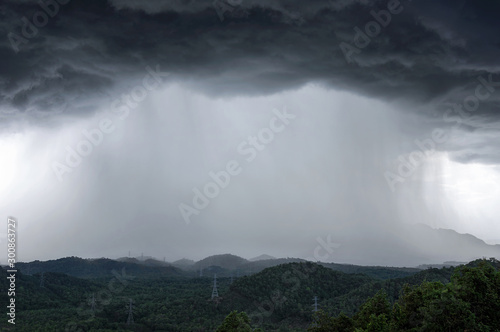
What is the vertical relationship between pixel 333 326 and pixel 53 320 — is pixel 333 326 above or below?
above

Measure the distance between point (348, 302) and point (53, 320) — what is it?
10344 cm

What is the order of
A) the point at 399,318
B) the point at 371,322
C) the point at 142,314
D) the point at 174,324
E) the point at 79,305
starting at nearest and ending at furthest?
the point at 371,322 → the point at 399,318 → the point at 174,324 → the point at 142,314 → the point at 79,305

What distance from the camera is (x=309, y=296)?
17012cm

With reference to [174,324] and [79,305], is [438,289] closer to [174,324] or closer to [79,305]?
[174,324]

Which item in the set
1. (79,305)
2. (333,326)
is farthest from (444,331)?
(79,305)

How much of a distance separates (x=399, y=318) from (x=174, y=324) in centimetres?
10330

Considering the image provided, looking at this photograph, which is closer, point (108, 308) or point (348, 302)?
point (348, 302)

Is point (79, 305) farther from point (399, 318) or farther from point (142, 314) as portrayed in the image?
point (399, 318)

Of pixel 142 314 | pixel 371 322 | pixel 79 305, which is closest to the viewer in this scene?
pixel 371 322

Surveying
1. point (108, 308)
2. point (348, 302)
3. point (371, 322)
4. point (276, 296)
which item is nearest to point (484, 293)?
point (371, 322)

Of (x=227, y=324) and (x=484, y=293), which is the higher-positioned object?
(x=484, y=293)

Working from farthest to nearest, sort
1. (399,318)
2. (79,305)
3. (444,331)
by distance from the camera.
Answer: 1. (79,305)
2. (399,318)
3. (444,331)

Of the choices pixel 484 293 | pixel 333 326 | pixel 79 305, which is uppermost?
pixel 484 293

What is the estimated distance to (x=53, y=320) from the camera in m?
137
